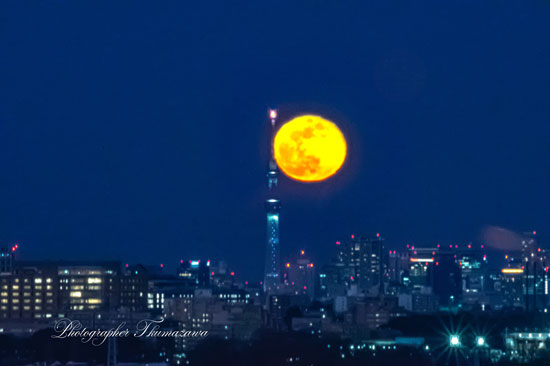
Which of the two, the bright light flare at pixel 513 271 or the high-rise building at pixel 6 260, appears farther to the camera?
the bright light flare at pixel 513 271

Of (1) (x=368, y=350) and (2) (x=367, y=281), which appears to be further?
(2) (x=367, y=281)

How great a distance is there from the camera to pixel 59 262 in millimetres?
77188

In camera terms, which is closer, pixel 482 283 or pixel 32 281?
pixel 32 281

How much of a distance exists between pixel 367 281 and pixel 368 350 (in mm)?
66620

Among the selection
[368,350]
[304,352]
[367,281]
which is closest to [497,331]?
[368,350]

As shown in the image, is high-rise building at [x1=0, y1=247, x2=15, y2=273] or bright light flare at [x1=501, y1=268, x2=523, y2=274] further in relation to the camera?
bright light flare at [x1=501, y1=268, x2=523, y2=274]

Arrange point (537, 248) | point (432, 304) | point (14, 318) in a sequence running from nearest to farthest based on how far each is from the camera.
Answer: point (14, 318), point (432, 304), point (537, 248)

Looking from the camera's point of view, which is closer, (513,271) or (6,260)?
(6,260)

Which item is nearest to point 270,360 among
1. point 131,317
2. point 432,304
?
point 131,317

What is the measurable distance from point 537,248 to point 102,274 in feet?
165

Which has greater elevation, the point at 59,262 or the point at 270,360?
the point at 59,262

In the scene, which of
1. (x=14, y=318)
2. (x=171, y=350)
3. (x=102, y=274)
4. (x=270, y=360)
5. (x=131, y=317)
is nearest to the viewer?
(x=270, y=360)

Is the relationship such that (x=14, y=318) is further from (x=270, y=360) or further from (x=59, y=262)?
(x=270, y=360)

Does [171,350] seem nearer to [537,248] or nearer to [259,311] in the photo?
[259,311]
